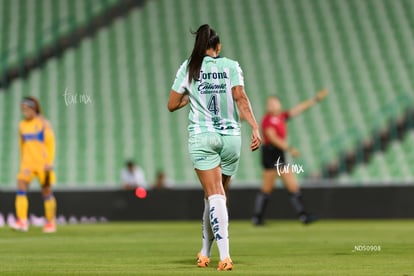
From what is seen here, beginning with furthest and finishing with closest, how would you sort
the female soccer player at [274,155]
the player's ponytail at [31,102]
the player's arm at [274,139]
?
the female soccer player at [274,155] < the player's arm at [274,139] < the player's ponytail at [31,102]

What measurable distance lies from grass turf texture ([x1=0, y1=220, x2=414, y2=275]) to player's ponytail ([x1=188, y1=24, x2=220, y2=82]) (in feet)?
5.63

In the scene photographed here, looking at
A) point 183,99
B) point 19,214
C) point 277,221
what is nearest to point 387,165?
point 277,221

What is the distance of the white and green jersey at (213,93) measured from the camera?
31.6ft

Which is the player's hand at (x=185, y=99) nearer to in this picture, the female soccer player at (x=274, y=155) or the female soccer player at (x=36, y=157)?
the female soccer player at (x=36, y=157)

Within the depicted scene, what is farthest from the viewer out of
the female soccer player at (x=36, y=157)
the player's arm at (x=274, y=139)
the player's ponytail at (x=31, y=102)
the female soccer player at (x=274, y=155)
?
the female soccer player at (x=274, y=155)

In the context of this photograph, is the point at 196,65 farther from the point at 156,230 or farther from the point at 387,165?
the point at 387,165

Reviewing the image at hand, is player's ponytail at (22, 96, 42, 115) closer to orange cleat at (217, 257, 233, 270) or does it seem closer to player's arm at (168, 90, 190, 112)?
player's arm at (168, 90, 190, 112)

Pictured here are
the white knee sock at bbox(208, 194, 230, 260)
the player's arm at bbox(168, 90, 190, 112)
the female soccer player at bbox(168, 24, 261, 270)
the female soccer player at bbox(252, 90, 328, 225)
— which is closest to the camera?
the white knee sock at bbox(208, 194, 230, 260)

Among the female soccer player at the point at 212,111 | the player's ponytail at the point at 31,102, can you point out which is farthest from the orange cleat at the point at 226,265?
the player's ponytail at the point at 31,102

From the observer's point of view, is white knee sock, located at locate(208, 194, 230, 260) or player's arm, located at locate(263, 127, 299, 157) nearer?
white knee sock, located at locate(208, 194, 230, 260)

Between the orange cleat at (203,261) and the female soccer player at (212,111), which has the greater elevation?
the female soccer player at (212,111)

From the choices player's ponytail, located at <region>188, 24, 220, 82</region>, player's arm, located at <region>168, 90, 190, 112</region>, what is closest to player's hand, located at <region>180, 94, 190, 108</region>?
player's arm, located at <region>168, 90, 190, 112</region>

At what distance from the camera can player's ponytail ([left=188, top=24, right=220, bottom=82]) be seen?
961 cm

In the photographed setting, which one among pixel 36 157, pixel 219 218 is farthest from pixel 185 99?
pixel 36 157
